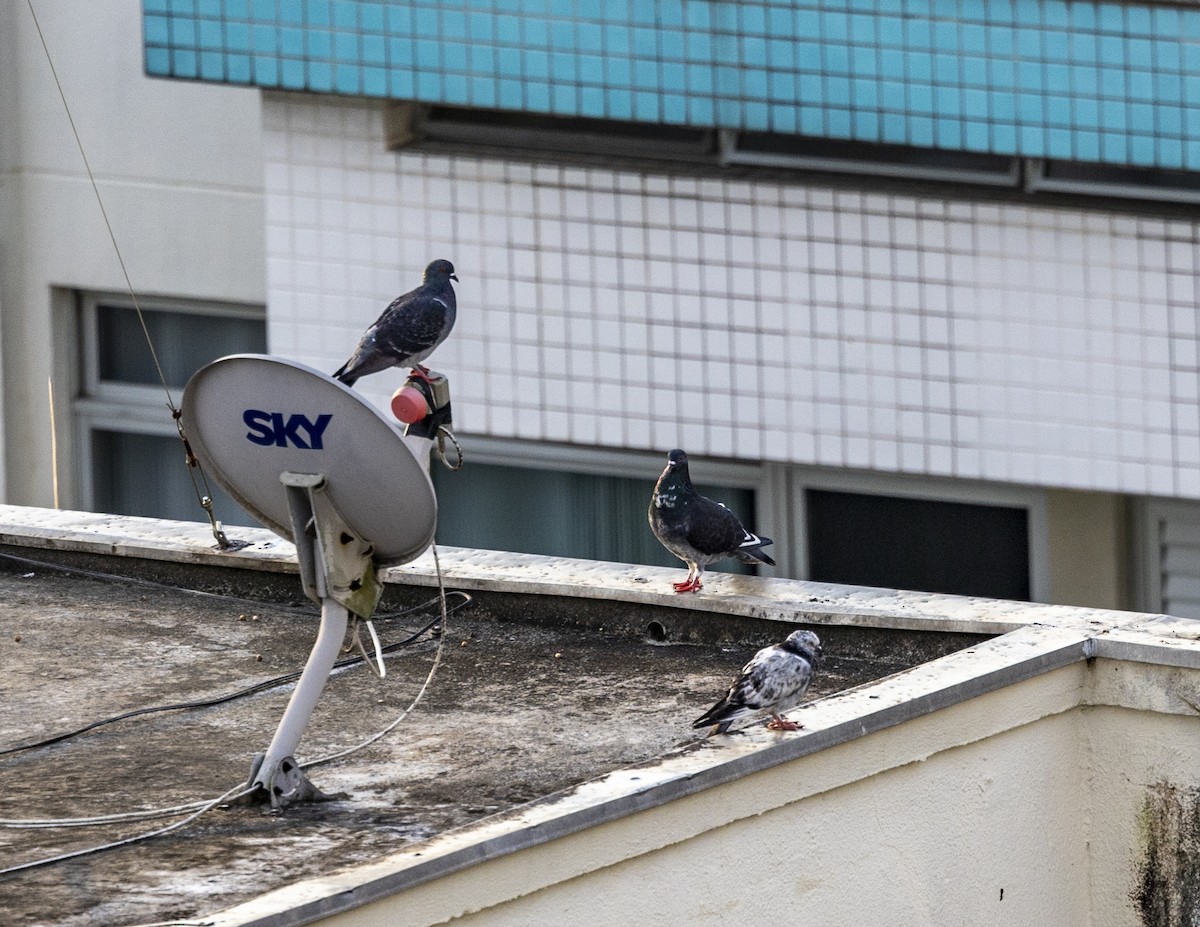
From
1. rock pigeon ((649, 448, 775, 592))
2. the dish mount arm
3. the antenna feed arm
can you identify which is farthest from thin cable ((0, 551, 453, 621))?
the dish mount arm

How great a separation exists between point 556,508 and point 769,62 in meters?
2.87

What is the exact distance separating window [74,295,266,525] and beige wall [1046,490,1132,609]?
4192mm

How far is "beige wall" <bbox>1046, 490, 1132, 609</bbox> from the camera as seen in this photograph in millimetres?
9930

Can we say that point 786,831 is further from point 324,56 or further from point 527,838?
point 324,56

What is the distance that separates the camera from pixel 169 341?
1242cm

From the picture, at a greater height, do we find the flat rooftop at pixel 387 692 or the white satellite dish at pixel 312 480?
the white satellite dish at pixel 312 480

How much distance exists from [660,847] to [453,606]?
7.19 feet

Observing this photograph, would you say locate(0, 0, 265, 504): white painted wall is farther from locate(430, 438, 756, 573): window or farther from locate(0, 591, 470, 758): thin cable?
locate(0, 591, 470, 758): thin cable

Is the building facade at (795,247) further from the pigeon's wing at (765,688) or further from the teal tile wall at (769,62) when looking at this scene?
the pigeon's wing at (765,688)

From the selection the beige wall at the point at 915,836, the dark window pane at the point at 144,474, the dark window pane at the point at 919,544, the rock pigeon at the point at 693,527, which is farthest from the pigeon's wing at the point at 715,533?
the dark window pane at the point at 144,474

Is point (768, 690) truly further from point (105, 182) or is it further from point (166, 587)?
point (105, 182)

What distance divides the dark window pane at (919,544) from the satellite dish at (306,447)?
5546mm

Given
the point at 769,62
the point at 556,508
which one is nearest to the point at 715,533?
the point at 769,62

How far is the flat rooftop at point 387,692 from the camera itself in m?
4.78
